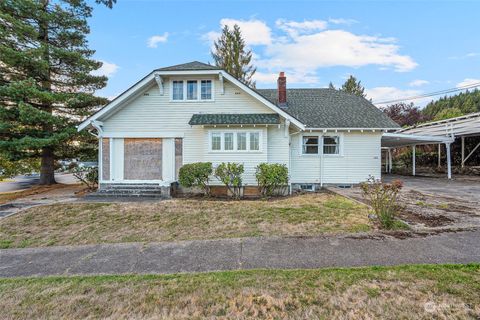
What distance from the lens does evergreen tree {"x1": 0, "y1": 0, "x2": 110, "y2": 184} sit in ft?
40.8

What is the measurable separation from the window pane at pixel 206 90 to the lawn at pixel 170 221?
564cm

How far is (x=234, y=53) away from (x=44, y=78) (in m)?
21.4

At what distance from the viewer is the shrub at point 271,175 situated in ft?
34.6

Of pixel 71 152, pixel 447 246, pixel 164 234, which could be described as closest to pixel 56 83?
pixel 71 152

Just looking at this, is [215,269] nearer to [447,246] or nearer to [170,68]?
[447,246]

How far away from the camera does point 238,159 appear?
11.5m

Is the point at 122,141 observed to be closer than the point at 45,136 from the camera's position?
Yes

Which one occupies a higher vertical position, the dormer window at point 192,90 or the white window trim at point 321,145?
the dormer window at point 192,90

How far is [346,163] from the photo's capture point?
12.9 m

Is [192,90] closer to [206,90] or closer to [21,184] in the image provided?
[206,90]

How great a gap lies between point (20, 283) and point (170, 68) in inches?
395

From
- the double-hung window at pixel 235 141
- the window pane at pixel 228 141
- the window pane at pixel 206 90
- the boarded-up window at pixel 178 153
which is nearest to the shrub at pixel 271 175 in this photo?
the double-hung window at pixel 235 141

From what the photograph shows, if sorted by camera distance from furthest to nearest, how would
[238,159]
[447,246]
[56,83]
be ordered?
[56,83] → [238,159] → [447,246]

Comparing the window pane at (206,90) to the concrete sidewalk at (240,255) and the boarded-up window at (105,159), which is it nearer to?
the boarded-up window at (105,159)
